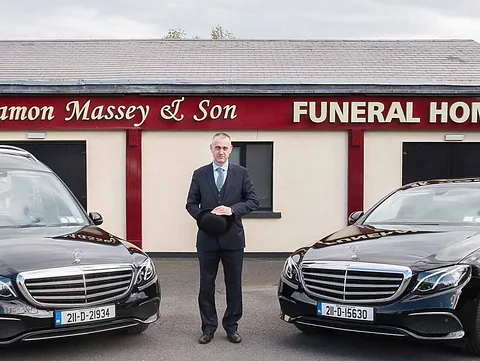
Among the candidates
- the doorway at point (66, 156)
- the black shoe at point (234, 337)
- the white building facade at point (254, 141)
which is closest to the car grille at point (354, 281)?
the black shoe at point (234, 337)

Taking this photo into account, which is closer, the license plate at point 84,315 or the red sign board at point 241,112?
the license plate at point 84,315

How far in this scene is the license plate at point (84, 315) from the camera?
5.11m

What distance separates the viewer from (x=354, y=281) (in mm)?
5379

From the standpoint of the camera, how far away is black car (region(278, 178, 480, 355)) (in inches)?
199

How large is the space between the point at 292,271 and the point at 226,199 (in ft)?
3.03

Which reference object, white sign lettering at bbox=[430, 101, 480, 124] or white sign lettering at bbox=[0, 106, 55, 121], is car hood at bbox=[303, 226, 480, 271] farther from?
white sign lettering at bbox=[0, 106, 55, 121]

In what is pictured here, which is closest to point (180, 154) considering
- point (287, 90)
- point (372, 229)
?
point (287, 90)

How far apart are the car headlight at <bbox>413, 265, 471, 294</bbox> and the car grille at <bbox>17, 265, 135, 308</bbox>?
97.0 inches

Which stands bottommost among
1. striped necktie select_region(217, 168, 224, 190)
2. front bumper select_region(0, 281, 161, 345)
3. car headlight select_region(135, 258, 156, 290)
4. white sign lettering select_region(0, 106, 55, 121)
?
front bumper select_region(0, 281, 161, 345)

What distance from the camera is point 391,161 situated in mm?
12047

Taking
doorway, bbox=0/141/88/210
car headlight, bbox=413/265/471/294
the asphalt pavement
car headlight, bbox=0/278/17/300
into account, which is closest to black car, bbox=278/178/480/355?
car headlight, bbox=413/265/471/294

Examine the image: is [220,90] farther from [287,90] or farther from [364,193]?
[364,193]

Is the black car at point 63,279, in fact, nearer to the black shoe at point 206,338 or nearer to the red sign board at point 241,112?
the black shoe at point 206,338

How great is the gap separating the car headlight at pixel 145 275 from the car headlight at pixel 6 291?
1075 millimetres
